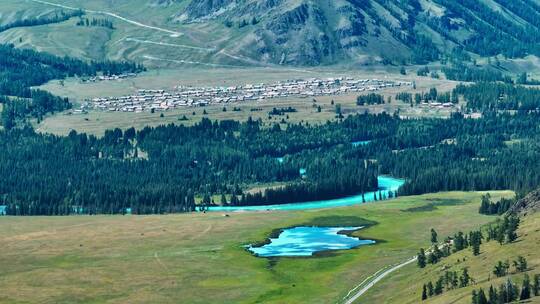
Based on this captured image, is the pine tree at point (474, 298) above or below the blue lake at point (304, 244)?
above

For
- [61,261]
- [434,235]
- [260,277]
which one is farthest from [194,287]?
[434,235]

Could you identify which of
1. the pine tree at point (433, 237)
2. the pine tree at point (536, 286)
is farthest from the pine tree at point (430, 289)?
the pine tree at point (433, 237)

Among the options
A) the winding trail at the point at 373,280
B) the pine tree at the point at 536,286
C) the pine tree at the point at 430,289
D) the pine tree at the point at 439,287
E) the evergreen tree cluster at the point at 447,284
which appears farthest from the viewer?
the winding trail at the point at 373,280

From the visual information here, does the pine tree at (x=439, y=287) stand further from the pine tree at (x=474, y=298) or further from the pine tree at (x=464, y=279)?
the pine tree at (x=474, y=298)

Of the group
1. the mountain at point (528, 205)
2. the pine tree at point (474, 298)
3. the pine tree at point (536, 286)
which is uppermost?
the mountain at point (528, 205)

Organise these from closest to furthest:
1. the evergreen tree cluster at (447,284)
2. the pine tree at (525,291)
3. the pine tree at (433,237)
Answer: the pine tree at (525,291) < the evergreen tree cluster at (447,284) < the pine tree at (433,237)

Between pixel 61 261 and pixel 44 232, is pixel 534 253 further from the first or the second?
pixel 44 232

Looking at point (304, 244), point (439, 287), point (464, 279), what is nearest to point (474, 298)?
point (464, 279)
